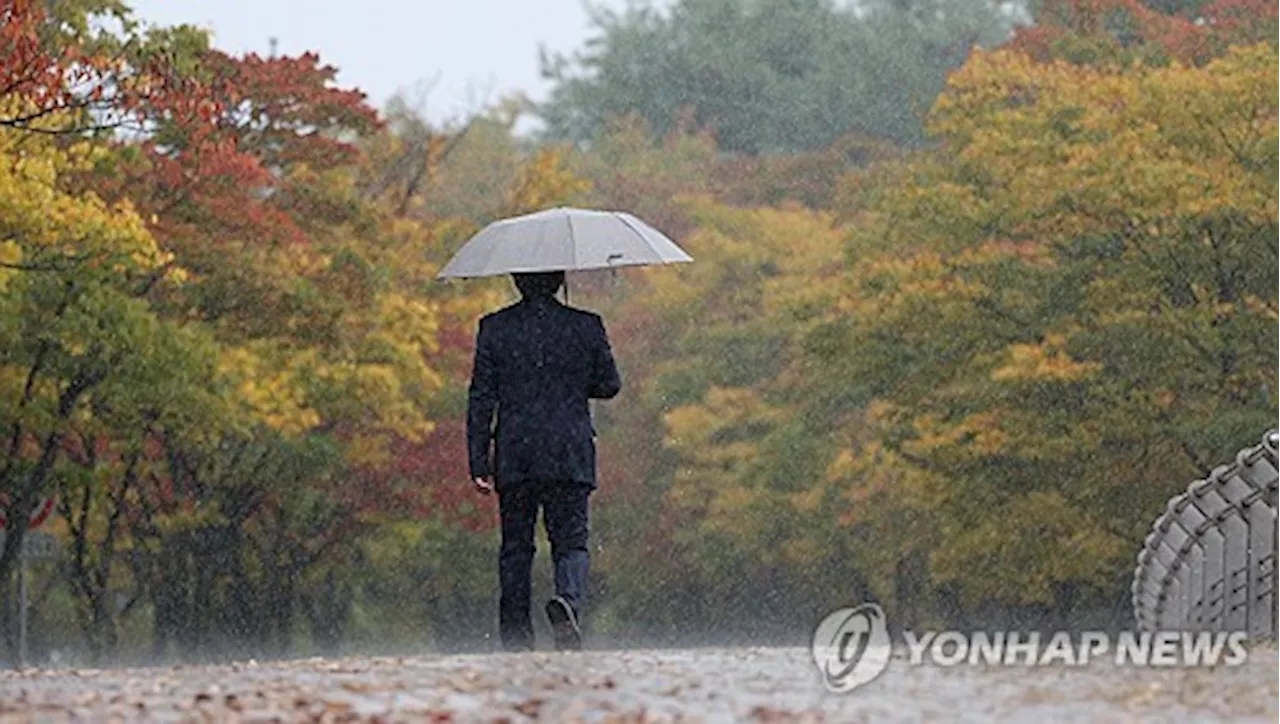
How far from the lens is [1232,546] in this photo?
43.8 ft

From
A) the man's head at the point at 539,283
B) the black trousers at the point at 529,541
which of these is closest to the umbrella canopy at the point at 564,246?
the man's head at the point at 539,283

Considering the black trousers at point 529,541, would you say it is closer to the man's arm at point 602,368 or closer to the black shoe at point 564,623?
the black shoe at point 564,623

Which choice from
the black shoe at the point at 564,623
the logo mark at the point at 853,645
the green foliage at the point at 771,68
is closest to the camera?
the logo mark at the point at 853,645

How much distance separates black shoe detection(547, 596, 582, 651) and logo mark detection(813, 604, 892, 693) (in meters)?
1.80

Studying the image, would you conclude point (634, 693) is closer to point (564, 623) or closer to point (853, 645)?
point (853, 645)

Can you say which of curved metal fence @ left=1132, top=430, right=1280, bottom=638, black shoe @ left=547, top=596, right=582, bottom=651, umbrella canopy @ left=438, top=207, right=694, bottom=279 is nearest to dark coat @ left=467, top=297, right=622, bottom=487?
umbrella canopy @ left=438, top=207, right=694, bottom=279

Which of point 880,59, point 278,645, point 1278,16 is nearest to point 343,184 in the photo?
point 278,645

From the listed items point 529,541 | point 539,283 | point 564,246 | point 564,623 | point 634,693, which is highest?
point 564,246

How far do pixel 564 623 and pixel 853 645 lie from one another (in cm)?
206

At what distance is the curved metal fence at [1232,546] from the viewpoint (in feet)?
42.5

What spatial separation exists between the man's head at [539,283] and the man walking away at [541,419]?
0.02 meters

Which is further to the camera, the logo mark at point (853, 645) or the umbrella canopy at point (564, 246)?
the umbrella canopy at point (564, 246)

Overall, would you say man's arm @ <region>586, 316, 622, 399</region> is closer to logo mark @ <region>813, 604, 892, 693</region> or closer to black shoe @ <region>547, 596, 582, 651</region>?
black shoe @ <region>547, 596, 582, 651</region>

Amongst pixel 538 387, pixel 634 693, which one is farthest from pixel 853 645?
pixel 538 387
